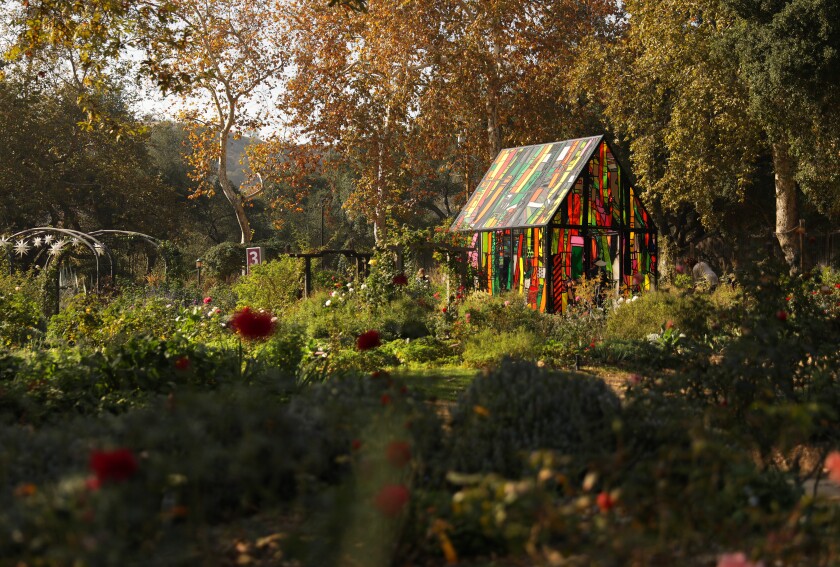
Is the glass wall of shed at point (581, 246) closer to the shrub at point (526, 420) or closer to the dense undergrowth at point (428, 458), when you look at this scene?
the dense undergrowth at point (428, 458)

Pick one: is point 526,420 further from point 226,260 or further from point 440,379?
point 226,260

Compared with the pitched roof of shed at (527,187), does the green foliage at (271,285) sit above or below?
below

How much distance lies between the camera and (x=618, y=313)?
11969mm

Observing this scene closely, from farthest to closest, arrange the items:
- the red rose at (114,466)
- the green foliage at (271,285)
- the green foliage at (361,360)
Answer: the green foliage at (271,285)
the green foliage at (361,360)
the red rose at (114,466)

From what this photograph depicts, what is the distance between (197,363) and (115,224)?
108ft

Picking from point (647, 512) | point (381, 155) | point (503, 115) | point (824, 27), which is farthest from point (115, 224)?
point (647, 512)

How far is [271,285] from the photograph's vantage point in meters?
16.5

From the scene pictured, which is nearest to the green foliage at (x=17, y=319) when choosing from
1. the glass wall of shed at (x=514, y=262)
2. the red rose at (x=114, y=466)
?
the glass wall of shed at (x=514, y=262)

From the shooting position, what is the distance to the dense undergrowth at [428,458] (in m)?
2.69

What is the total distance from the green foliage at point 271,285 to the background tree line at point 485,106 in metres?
2.01

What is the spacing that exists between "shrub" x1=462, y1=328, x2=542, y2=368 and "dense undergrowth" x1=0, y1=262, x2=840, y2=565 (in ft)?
7.73

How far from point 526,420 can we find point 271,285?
12624 millimetres

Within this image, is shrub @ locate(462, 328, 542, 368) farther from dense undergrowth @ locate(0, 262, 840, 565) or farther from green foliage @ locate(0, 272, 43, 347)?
green foliage @ locate(0, 272, 43, 347)

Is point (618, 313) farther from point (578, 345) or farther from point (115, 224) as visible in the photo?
point (115, 224)
